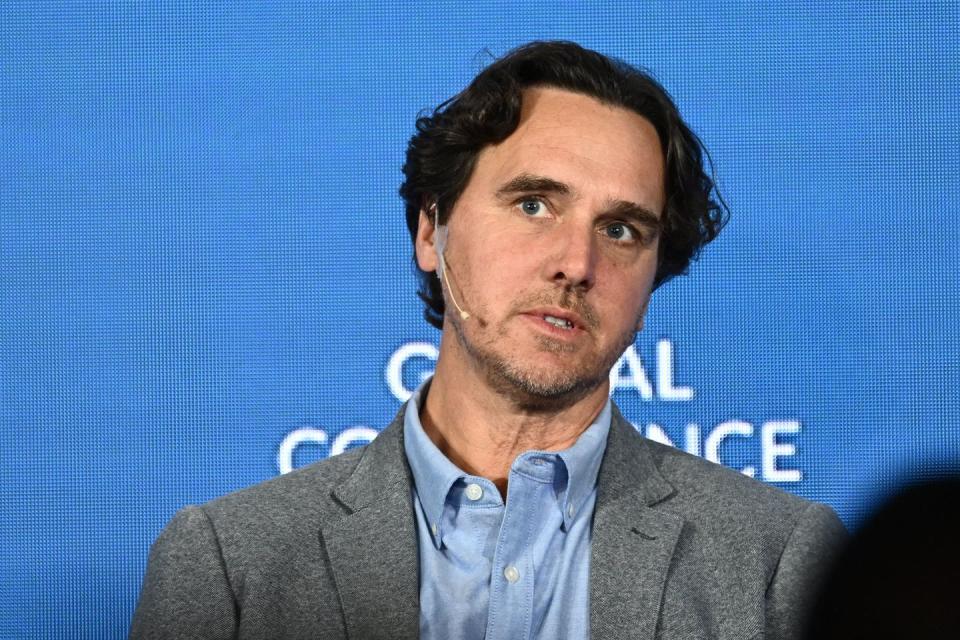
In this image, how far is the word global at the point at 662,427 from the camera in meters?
2.65

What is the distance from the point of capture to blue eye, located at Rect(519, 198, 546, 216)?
2.00 metres

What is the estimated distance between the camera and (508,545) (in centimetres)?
182

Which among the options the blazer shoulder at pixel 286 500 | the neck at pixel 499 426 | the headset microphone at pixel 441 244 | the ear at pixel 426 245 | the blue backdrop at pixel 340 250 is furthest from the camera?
the blue backdrop at pixel 340 250

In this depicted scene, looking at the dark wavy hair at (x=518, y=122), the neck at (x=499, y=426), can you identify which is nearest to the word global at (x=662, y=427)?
the dark wavy hair at (x=518, y=122)

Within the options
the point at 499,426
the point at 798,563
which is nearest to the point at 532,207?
the point at 499,426

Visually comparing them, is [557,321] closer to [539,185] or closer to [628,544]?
[539,185]

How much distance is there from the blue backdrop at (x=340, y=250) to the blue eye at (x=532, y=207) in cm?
71

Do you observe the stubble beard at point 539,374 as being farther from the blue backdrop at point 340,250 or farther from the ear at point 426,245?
the blue backdrop at point 340,250

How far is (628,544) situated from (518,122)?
72cm

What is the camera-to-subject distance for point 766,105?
275cm

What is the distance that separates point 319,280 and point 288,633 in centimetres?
105

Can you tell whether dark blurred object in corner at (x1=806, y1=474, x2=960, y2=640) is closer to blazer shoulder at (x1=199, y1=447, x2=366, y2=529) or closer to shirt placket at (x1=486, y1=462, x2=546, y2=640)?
shirt placket at (x1=486, y1=462, x2=546, y2=640)

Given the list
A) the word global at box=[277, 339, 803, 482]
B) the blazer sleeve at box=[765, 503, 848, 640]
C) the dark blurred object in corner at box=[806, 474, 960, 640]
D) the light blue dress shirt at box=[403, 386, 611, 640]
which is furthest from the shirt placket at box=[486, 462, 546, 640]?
the dark blurred object in corner at box=[806, 474, 960, 640]

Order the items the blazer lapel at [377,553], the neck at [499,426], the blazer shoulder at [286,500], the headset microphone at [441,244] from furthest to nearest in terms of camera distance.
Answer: the headset microphone at [441,244] < the neck at [499,426] < the blazer shoulder at [286,500] < the blazer lapel at [377,553]
